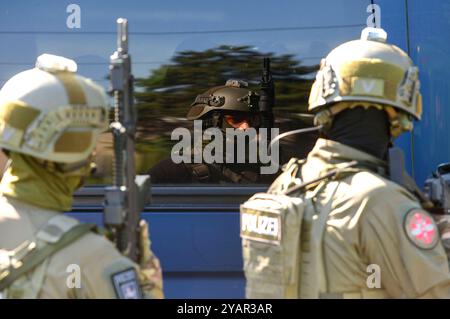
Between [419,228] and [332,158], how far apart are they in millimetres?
380

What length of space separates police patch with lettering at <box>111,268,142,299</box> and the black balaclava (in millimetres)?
840

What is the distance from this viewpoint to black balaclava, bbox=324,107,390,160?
2723mm

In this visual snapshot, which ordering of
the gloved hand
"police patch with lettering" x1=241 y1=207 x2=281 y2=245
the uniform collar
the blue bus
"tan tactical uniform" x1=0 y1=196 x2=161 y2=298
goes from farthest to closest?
the blue bus → the uniform collar → "police patch with lettering" x1=241 y1=207 x2=281 y2=245 → the gloved hand → "tan tactical uniform" x1=0 y1=196 x2=161 y2=298

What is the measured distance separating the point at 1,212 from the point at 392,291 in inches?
43.8

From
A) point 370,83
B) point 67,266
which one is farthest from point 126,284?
point 370,83

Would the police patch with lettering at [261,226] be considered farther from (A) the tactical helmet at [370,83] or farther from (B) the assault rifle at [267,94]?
(B) the assault rifle at [267,94]

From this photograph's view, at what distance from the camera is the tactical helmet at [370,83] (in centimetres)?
267

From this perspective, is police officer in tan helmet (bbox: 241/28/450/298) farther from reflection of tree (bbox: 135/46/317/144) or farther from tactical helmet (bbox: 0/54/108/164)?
reflection of tree (bbox: 135/46/317/144)

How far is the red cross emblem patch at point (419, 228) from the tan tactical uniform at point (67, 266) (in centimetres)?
77

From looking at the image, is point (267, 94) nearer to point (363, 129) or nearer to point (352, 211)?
point (363, 129)

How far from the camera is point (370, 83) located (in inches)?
105

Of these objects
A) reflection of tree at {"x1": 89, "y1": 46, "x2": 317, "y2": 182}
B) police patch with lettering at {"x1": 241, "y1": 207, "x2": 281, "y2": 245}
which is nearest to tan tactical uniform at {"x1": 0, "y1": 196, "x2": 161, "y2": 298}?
police patch with lettering at {"x1": 241, "y1": 207, "x2": 281, "y2": 245}

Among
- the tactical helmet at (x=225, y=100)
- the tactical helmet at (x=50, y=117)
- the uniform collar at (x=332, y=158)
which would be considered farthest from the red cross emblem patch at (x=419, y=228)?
the tactical helmet at (x=225, y=100)
